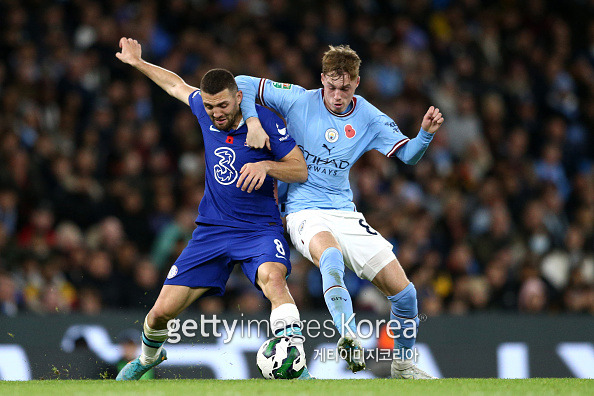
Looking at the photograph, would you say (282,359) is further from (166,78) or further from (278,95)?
(166,78)

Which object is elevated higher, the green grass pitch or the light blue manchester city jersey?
the light blue manchester city jersey

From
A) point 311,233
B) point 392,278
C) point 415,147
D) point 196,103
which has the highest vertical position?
point 196,103

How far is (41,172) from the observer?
9789 mm

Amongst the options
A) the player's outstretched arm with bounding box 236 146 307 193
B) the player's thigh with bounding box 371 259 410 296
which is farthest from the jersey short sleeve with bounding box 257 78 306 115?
the player's thigh with bounding box 371 259 410 296

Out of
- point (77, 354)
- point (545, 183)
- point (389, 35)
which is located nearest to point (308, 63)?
point (389, 35)

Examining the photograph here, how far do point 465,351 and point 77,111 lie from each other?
574 centimetres

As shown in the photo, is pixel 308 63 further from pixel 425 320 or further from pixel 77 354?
pixel 77 354

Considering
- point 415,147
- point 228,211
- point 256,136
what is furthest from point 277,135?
point 415,147

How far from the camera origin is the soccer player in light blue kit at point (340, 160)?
605 centimetres

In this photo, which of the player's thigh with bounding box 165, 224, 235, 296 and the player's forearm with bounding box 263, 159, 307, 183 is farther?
the player's thigh with bounding box 165, 224, 235, 296

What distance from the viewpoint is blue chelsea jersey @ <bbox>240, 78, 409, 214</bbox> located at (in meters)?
6.27

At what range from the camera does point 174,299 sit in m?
5.94

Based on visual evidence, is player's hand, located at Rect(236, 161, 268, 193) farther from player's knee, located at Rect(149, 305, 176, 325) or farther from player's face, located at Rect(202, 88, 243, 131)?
player's knee, located at Rect(149, 305, 176, 325)

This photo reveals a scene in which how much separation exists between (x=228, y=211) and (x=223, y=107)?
0.76 meters
